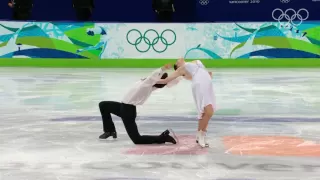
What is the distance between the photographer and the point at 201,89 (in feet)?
20.5

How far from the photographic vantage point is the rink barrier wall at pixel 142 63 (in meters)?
16.4

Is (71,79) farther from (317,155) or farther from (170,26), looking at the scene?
(317,155)

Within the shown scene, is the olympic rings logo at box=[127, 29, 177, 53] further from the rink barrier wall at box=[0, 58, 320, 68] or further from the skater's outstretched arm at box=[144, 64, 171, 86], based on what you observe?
the skater's outstretched arm at box=[144, 64, 171, 86]

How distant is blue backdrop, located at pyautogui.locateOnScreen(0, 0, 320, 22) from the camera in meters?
19.9

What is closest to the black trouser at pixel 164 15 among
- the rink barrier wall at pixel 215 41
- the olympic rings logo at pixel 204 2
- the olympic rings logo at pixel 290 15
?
the olympic rings logo at pixel 204 2

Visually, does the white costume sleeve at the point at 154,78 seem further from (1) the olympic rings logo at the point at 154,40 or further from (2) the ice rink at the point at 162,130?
(1) the olympic rings logo at the point at 154,40

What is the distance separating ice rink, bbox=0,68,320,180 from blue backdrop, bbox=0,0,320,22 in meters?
7.02

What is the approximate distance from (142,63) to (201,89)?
33.8ft

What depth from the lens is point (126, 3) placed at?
68.6ft

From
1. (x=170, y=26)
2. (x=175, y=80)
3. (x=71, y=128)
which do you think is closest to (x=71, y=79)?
(x=170, y=26)

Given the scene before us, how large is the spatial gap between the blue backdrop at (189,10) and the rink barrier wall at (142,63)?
3311mm

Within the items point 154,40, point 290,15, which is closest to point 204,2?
point 290,15

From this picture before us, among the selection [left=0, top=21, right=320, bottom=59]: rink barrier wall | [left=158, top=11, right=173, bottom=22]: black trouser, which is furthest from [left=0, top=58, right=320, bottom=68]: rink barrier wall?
[left=158, top=11, right=173, bottom=22]: black trouser

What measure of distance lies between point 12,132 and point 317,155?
335cm
